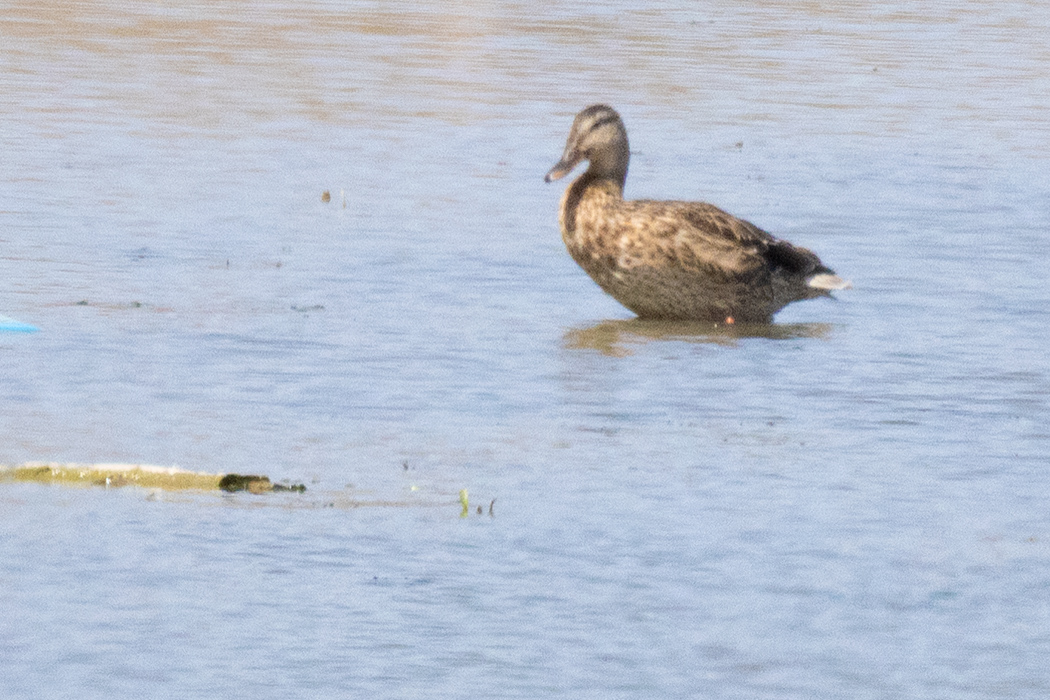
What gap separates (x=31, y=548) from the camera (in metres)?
6.58

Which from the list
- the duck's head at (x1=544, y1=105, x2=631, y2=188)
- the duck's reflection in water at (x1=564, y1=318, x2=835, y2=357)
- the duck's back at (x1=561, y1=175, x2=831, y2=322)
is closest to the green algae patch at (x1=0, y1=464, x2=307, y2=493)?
the duck's reflection in water at (x1=564, y1=318, x2=835, y2=357)

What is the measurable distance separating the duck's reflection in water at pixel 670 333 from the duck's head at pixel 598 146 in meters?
0.86

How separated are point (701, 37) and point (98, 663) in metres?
21.7

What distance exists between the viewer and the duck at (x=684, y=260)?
11.1 meters

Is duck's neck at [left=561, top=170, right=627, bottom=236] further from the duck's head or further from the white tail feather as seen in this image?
the white tail feather

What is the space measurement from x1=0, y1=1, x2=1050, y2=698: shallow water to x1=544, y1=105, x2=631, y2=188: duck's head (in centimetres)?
67

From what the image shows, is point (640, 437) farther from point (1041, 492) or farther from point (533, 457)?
point (1041, 492)

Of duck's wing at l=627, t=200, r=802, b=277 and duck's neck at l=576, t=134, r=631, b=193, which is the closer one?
duck's wing at l=627, t=200, r=802, b=277

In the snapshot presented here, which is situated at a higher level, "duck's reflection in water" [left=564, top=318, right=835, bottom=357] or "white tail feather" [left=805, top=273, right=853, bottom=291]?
"white tail feather" [left=805, top=273, right=853, bottom=291]

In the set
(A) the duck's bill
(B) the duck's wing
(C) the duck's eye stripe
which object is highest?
(C) the duck's eye stripe

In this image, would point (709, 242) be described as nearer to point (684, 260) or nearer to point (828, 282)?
point (684, 260)

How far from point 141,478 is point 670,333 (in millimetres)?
4096

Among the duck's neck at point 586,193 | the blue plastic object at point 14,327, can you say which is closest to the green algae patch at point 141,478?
the blue plastic object at point 14,327

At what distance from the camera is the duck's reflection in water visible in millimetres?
10461
